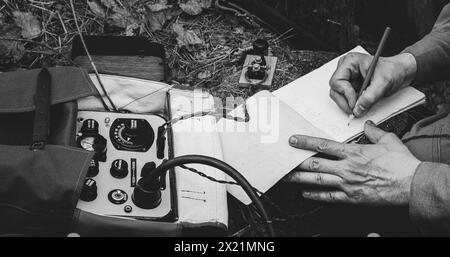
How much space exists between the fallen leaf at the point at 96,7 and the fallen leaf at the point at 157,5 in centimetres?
19

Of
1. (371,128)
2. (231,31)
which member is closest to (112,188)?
(371,128)

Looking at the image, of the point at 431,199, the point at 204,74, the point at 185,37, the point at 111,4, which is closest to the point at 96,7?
the point at 111,4

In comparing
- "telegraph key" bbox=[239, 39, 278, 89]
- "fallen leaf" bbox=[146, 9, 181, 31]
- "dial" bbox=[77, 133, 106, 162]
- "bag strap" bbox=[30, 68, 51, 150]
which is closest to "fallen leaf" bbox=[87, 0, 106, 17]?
"fallen leaf" bbox=[146, 9, 181, 31]

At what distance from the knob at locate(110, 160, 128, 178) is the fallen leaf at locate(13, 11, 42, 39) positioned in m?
0.97

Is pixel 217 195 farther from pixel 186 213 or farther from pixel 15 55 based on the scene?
pixel 15 55

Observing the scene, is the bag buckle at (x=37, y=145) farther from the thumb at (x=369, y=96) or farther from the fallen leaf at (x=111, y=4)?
the fallen leaf at (x=111, y=4)

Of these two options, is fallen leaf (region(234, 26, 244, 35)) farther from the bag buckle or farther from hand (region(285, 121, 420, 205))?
the bag buckle

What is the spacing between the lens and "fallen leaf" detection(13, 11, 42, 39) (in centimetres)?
216

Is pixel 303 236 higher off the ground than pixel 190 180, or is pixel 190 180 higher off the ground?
pixel 190 180

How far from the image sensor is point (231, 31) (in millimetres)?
2311

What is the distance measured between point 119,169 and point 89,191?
0.35 feet
